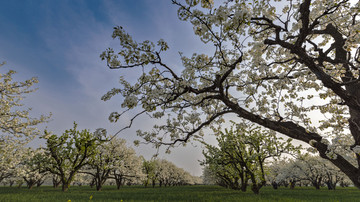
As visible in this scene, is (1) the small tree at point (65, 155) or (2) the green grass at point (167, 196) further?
(1) the small tree at point (65, 155)

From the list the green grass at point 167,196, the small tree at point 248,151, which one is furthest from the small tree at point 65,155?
the small tree at point 248,151

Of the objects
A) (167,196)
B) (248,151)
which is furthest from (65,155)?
(248,151)

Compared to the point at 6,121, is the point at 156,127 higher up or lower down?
lower down

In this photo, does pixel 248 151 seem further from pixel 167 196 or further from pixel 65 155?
pixel 65 155

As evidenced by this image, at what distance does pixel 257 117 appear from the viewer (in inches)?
274

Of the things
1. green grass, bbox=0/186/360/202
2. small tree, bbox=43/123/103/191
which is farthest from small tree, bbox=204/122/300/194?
small tree, bbox=43/123/103/191

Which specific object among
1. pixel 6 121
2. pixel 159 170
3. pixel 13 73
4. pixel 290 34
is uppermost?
pixel 13 73

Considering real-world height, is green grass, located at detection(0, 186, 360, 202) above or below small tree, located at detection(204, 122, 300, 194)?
below

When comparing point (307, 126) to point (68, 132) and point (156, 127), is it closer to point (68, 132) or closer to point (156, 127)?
point (156, 127)

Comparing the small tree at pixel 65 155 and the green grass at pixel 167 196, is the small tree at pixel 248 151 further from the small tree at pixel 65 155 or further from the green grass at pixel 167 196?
the small tree at pixel 65 155

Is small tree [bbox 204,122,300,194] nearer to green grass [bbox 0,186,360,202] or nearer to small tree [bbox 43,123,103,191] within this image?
green grass [bbox 0,186,360,202]

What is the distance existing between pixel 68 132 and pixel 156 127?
19.2 metres

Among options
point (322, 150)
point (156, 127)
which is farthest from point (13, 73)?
point (322, 150)

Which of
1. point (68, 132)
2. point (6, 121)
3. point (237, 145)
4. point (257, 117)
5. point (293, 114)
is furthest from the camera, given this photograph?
point (68, 132)
